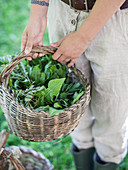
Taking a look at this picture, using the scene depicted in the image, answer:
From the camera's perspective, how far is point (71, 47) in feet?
2.69

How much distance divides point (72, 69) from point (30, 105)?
0.83ft

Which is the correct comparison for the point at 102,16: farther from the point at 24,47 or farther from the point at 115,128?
the point at 115,128

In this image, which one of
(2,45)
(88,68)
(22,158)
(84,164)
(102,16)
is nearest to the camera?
(102,16)

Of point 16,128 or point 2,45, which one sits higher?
point 16,128

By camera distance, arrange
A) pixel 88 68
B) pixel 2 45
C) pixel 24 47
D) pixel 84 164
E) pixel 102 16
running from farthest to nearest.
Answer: pixel 2 45 → pixel 84 164 → pixel 88 68 → pixel 24 47 → pixel 102 16

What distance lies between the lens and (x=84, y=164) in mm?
1325

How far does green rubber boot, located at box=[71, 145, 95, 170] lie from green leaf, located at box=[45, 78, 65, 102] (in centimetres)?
56

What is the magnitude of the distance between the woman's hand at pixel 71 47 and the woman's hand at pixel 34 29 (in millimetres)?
78

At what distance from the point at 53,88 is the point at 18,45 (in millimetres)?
1389

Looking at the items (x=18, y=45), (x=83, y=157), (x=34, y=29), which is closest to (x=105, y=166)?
(x=83, y=157)

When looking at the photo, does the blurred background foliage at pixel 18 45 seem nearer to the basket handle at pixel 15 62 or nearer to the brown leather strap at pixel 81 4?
the basket handle at pixel 15 62

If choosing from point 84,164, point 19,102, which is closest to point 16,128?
point 19,102

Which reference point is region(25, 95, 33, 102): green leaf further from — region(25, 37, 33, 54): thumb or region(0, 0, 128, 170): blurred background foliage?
region(0, 0, 128, 170): blurred background foliage

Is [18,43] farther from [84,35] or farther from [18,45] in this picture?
[84,35]
